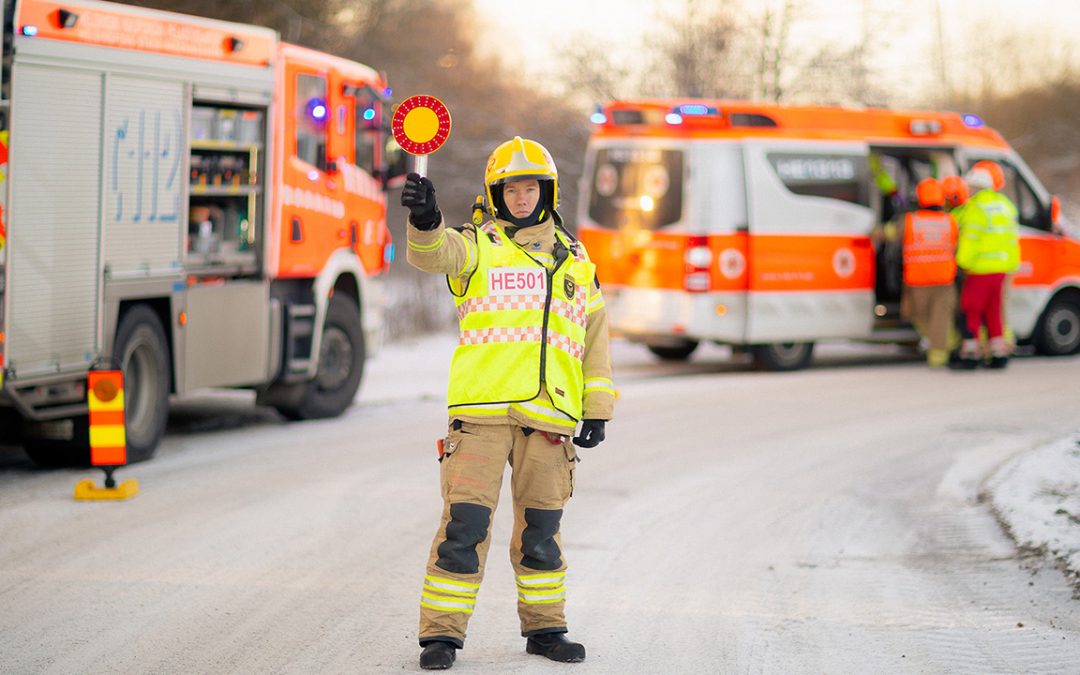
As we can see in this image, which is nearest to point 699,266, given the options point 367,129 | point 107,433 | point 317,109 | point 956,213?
point 956,213

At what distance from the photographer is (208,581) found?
22.6 feet

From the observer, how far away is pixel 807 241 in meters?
16.2

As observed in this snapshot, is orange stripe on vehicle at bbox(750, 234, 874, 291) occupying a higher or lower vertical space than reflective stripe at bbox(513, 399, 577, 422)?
higher

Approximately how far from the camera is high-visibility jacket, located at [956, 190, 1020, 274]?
16.4 m

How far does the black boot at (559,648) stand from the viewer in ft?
18.3

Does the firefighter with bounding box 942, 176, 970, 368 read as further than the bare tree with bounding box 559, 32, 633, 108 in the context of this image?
No

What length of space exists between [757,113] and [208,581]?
1043 cm

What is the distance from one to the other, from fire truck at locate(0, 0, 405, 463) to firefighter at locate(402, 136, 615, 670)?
4.51 m

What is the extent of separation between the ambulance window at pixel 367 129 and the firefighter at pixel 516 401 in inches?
305

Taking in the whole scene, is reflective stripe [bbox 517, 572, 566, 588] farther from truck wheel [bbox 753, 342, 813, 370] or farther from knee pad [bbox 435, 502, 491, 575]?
truck wheel [bbox 753, 342, 813, 370]

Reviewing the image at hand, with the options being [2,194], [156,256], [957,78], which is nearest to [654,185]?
[156,256]

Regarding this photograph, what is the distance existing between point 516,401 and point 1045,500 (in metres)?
4.10

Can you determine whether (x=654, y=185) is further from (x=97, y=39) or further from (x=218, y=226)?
(x=97, y=39)

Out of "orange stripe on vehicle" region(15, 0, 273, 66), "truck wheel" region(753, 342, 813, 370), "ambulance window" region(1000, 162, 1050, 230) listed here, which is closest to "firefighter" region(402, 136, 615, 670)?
"orange stripe on vehicle" region(15, 0, 273, 66)
